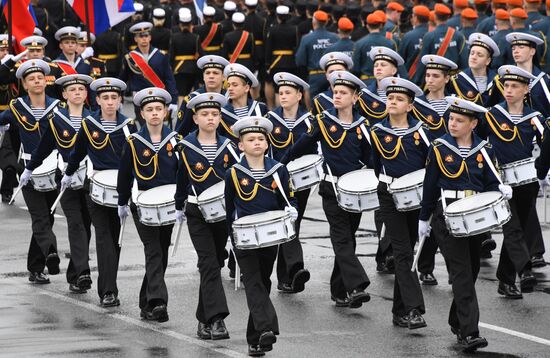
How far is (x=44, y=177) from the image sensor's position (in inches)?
576

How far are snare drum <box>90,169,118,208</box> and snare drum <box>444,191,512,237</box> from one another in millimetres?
3131

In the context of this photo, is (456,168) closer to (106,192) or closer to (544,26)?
(106,192)

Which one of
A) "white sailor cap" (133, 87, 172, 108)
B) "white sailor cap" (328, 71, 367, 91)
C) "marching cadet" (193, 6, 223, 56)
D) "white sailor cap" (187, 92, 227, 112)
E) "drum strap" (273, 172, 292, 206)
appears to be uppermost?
"marching cadet" (193, 6, 223, 56)

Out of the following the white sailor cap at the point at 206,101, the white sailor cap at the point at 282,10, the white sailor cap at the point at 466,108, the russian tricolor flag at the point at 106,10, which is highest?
the white sailor cap at the point at 282,10

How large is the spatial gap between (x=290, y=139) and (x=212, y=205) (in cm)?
279

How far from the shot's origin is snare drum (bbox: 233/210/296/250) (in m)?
11.6

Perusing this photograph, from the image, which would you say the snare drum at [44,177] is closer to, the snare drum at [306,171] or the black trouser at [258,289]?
the snare drum at [306,171]

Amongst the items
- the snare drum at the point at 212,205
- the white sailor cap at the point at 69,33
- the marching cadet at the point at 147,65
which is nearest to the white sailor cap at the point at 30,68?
the snare drum at the point at 212,205

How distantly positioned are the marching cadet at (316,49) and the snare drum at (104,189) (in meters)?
11.7

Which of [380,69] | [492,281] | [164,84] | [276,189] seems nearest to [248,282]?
[276,189]

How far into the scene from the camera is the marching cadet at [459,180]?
12.0m

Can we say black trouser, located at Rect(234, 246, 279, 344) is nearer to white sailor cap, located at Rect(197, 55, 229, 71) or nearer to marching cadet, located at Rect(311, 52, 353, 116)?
marching cadet, located at Rect(311, 52, 353, 116)

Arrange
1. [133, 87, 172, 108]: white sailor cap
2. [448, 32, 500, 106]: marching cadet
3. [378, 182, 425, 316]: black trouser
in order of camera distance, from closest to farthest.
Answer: [378, 182, 425, 316]: black trouser
[133, 87, 172, 108]: white sailor cap
[448, 32, 500, 106]: marching cadet

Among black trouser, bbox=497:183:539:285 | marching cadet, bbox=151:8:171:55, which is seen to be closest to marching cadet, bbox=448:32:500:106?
black trouser, bbox=497:183:539:285
